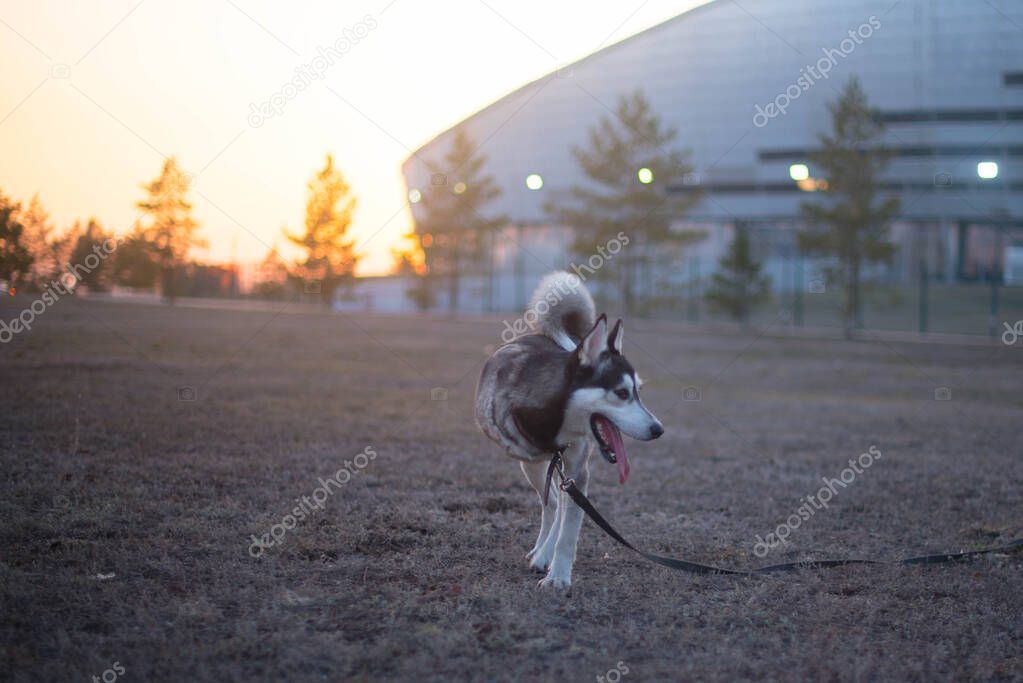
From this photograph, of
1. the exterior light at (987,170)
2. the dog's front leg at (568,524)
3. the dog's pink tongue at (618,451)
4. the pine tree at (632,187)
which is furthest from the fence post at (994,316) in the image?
the dog's pink tongue at (618,451)

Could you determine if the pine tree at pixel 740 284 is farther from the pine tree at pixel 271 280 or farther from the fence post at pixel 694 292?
the pine tree at pixel 271 280

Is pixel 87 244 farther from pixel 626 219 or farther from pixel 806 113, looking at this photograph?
pixel 806 113

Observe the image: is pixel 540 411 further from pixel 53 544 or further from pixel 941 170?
pixel 941 170

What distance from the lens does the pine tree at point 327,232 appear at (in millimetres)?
48094

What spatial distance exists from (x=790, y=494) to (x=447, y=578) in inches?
174

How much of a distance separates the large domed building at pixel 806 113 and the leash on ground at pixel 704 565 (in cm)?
4528

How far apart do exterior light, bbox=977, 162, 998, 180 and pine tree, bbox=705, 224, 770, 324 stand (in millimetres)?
23573

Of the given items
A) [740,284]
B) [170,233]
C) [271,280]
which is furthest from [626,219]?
[271,280]

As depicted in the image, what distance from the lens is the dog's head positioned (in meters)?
4.91

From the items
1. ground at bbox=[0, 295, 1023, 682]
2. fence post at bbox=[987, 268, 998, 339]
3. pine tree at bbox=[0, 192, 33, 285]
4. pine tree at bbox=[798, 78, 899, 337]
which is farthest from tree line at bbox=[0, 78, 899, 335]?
ground at bbox=[0, 295, 1023, 682]

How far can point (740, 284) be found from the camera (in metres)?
40.0

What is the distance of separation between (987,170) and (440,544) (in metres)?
58.8

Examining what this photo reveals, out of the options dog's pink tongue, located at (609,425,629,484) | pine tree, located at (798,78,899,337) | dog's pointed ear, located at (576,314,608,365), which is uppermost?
pine tree, located at (798,78,899,337)

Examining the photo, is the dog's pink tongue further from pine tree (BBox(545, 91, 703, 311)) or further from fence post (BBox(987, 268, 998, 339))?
fence post (BBox(987, 268, 998, 339))
